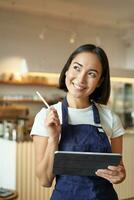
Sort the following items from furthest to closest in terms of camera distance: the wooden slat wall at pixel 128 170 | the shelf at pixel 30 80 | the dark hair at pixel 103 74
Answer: the shelf at pixel 30 80 → the wooden slat wall at pixel 128 170 → the dark hair at pixel 103 74

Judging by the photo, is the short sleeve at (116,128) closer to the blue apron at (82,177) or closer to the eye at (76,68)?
the blue apron at (82,177)

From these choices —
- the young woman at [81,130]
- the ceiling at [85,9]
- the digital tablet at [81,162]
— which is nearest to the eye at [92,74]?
the young woman at [81,130]

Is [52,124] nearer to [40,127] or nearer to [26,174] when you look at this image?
[40,127]

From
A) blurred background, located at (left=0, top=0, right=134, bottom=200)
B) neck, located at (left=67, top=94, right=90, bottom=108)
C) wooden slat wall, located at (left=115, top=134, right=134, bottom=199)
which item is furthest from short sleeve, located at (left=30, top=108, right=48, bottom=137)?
wooden slat wall, located at (left=115, top=134, right=134, bottom=199)

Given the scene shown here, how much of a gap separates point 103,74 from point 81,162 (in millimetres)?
434

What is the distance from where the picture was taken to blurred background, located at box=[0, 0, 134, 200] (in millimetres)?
5355

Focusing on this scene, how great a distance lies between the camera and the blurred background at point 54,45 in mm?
5355

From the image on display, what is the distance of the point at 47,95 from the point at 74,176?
555 centimetres

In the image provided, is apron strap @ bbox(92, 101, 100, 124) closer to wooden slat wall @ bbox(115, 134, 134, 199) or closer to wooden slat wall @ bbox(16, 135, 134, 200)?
wooden slat wall @ bbox(16, 135, 134, 200)

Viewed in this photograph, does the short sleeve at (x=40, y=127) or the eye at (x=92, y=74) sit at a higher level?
the eye at (x=92, y=74)

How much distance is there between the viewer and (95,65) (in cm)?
132

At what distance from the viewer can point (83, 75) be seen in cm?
129

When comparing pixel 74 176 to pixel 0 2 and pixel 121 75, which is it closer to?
pixel 121 75

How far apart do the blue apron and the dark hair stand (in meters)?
0.15
